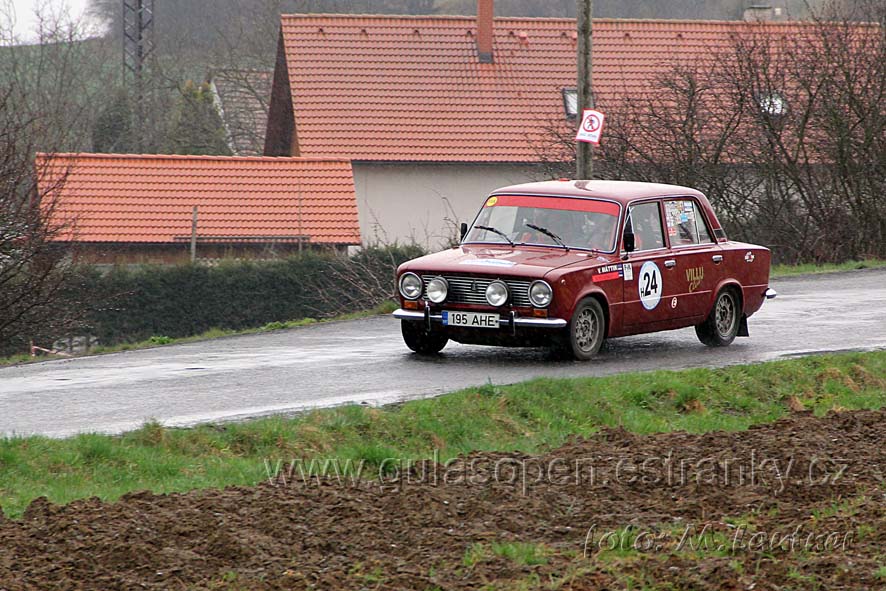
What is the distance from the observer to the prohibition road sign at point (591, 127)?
66.7 feet

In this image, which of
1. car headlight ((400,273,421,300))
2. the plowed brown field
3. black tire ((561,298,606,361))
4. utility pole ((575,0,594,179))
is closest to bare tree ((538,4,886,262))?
utility pole ((575,0,594,179))

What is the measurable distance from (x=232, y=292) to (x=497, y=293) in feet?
48.9

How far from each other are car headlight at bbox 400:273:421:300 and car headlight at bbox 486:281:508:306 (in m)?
0.73

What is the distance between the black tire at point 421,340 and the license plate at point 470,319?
0.58 metres

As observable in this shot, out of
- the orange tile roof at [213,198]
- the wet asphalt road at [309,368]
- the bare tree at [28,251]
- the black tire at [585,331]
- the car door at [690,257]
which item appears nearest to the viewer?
the wet asphalt road at [309,368]

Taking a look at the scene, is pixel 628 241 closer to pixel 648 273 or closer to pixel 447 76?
pixel 648 273

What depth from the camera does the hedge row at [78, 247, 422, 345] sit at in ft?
82.9

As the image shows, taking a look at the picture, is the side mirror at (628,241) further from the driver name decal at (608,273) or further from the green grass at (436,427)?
the green grass at (436,427)

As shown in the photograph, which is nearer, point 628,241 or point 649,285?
point 628,241

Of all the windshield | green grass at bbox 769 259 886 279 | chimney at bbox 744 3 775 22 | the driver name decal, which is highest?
chimney at bbox 744 3 775 22

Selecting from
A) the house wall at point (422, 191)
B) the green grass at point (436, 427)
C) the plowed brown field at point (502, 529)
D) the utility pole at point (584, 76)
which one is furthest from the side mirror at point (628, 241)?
the house wall at point (422, 191)

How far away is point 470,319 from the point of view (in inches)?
484

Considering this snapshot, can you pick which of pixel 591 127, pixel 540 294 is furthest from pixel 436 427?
pixel 591 127

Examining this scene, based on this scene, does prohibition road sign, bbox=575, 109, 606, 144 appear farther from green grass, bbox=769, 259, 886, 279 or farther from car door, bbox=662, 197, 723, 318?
car door, bbox=662, 197, 723, 318
